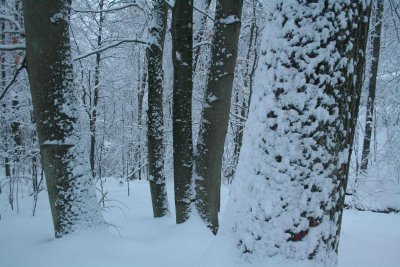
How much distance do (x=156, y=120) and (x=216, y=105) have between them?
121 cm

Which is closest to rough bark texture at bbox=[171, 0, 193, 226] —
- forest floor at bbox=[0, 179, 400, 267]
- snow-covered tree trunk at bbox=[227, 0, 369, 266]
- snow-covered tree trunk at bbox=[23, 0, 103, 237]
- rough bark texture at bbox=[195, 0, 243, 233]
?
rough bark texture at bbox=[195, 0, 243, 233]

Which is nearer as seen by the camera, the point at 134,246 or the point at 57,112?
the point at 57,112

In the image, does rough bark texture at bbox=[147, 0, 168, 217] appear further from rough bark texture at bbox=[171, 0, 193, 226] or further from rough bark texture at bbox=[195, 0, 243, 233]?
rough bark texture at bbox=[195, 0, 243, 233]

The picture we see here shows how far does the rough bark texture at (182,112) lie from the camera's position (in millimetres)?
3420

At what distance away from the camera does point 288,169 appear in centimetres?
128

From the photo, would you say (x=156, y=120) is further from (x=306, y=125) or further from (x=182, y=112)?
(x=306, y=125)

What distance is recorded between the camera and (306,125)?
1.26m

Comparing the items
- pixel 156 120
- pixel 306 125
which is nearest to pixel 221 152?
pixel 156 120

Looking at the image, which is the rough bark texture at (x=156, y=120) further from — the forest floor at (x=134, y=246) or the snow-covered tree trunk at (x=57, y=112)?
the snow-covered tree trunk at (x=57, y=112)

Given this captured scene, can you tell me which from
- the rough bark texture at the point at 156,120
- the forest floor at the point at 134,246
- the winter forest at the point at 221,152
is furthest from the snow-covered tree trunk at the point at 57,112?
the rough bark texture at the point at 156,120

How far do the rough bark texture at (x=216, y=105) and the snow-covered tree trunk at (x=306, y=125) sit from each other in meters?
2.05

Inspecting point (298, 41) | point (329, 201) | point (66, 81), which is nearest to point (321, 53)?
point (298, 41)

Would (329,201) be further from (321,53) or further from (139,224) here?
(139,224)

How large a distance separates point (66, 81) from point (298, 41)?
7.21 feet
